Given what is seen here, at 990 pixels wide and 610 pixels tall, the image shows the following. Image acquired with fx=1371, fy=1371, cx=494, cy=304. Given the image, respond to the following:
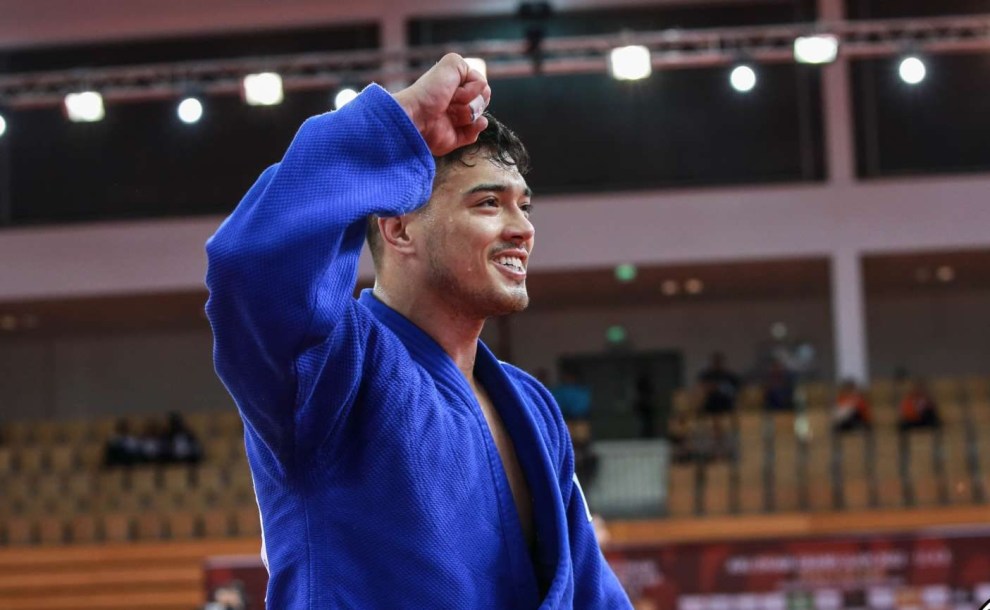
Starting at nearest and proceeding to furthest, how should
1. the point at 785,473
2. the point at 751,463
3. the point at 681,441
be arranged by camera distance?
the point at 785,473, the point at 751,463, the point at 681,441

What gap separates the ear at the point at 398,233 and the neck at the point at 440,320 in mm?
65

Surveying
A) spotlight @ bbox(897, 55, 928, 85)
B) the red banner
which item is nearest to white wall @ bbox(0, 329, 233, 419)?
the red banner

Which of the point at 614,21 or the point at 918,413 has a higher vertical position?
the point at 614,21

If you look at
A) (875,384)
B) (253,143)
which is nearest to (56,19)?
(253,143)

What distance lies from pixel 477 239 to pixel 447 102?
240 millimetres

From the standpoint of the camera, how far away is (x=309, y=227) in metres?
1.52

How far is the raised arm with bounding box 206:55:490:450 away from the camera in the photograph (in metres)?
1.50

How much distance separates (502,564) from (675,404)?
1526cm

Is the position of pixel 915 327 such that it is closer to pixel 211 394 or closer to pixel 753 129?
pixel 753 129

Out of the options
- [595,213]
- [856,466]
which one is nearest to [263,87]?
[595,213]

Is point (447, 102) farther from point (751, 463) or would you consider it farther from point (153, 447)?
point (153, 447)

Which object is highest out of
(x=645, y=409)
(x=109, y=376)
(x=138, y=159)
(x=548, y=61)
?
(x=138, y=159)

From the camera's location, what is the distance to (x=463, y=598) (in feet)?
5.50

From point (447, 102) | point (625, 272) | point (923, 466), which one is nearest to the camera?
point (447, 102)
